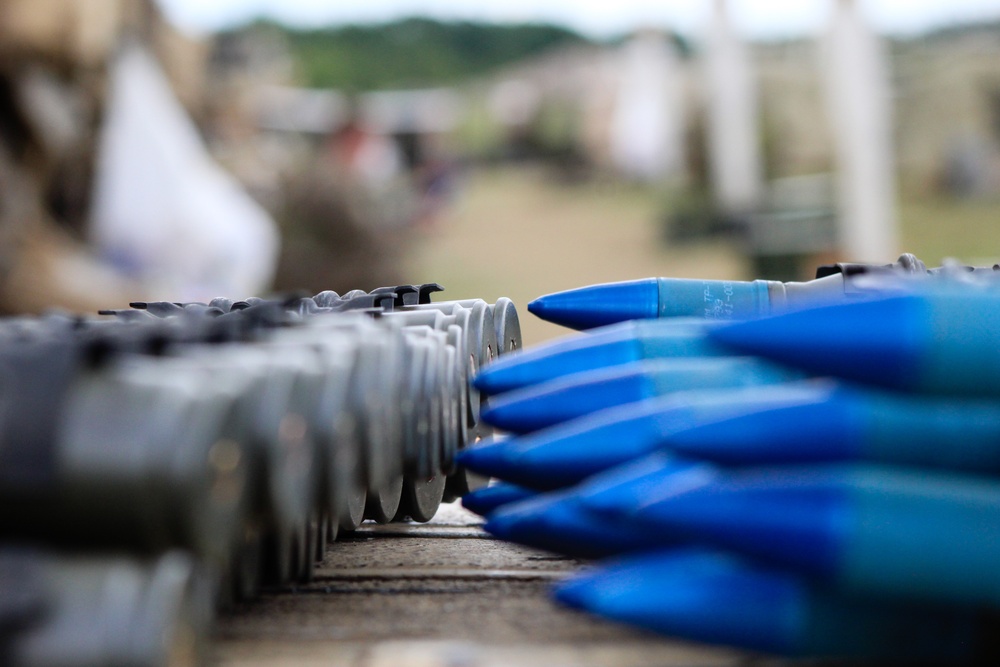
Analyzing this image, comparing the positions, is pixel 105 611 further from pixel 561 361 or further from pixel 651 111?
pixel 651 111

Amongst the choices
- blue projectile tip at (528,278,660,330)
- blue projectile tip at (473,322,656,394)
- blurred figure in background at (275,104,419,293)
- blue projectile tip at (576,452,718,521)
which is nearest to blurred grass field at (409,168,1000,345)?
blurred figure in background at (275,104,419,293)

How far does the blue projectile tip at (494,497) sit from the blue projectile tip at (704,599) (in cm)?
38

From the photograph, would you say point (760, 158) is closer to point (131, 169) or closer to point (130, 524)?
point (131, 169)

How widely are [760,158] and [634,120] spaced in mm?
4832

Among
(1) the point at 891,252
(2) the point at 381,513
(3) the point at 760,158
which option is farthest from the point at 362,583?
(3) the point at 760,158

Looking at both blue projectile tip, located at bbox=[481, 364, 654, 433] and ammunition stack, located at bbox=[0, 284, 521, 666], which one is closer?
ammunition stack, located at bbox=[0, 284, 521, 666]

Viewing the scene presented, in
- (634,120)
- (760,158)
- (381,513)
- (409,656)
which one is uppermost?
(634,120)

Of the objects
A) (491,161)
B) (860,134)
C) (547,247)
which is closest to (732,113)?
(547,247)

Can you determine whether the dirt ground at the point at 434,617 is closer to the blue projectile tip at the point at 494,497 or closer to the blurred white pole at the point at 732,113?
the blue projectile tip at the point at 494,497

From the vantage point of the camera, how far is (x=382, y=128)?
19.9 meters

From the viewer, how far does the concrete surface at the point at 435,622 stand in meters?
0.97

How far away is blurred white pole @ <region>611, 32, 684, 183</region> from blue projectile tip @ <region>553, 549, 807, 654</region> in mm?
14408

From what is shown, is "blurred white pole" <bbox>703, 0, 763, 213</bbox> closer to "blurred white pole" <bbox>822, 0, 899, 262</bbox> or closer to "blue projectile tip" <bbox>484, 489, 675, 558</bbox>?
"blurred white pole" <bbox>822, 0, 899, 262</bbox>

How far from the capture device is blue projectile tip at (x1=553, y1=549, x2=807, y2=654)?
37.6 inches
